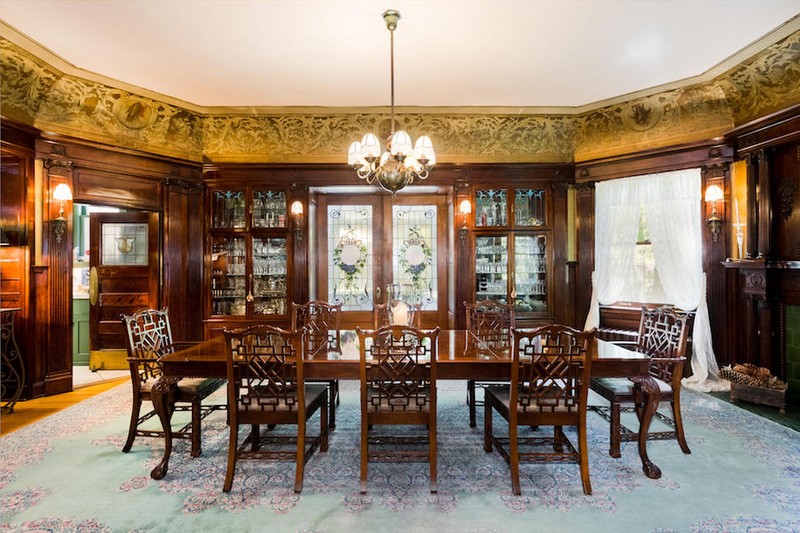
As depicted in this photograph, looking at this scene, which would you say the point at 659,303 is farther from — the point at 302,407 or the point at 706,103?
the point at 302,407

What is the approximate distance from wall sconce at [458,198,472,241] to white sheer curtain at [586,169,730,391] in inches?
72.2

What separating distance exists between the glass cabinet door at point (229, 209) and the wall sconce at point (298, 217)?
2.40ft

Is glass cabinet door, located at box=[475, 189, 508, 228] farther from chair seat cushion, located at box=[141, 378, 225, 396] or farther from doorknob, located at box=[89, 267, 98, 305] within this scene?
doorknob, located at box=[89, 267, 98, 305]

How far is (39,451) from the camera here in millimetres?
2990

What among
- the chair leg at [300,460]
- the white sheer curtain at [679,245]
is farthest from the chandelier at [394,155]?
the white sheer curtain at [679,245]

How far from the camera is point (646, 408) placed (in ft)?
8.73

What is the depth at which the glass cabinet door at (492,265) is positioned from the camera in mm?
5508

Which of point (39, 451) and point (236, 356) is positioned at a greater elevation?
point (236, 356)

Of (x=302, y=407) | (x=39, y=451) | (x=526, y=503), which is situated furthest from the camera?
(x=39, y=451)

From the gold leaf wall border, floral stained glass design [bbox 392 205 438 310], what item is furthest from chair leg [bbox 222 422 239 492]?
the gold leaf wall border

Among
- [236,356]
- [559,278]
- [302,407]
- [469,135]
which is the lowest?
[302,407]

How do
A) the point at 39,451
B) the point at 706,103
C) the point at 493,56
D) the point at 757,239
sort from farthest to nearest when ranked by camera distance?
the point at 706,103 < the point at 757,239 < the point at 493,56 < the point at 39,451

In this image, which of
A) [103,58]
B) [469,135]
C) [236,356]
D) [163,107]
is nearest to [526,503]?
[236,356]

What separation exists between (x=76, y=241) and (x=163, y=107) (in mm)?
2915
